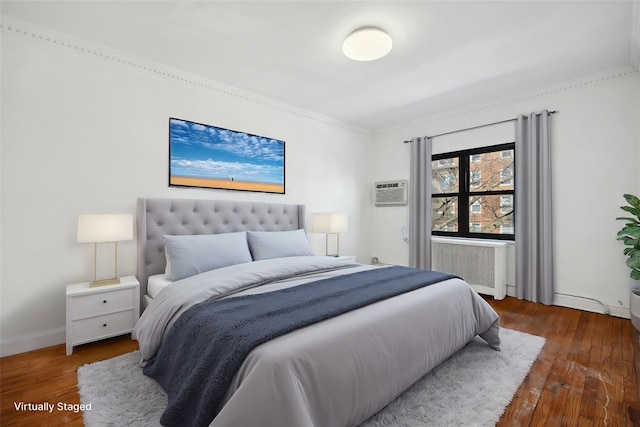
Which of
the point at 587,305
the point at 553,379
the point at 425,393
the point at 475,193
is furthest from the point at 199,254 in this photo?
the point at 587,305

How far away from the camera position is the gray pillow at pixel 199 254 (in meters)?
2.51

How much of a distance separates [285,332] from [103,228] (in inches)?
73.6

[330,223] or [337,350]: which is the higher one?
[330,223]

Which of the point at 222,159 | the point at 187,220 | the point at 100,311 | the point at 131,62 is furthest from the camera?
the point at 222,159

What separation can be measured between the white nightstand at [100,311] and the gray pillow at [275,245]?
42.5 inches

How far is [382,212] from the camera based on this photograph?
5.02m

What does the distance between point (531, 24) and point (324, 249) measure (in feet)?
10.8

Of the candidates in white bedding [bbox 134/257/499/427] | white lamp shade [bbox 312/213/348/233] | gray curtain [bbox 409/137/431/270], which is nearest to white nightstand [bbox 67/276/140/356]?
white bedding [bbox 134/257/499/427]

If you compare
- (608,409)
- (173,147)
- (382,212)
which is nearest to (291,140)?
(173,147)

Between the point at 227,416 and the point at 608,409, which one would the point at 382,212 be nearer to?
the point at 608,409

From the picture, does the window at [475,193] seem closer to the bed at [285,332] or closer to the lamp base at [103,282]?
the bed at [285,332]

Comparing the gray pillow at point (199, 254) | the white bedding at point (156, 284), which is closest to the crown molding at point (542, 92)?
the gray pillow at point (199, 254)

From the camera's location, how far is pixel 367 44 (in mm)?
2371

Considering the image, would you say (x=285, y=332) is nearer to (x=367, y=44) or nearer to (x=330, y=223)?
(x=367, y=44)
